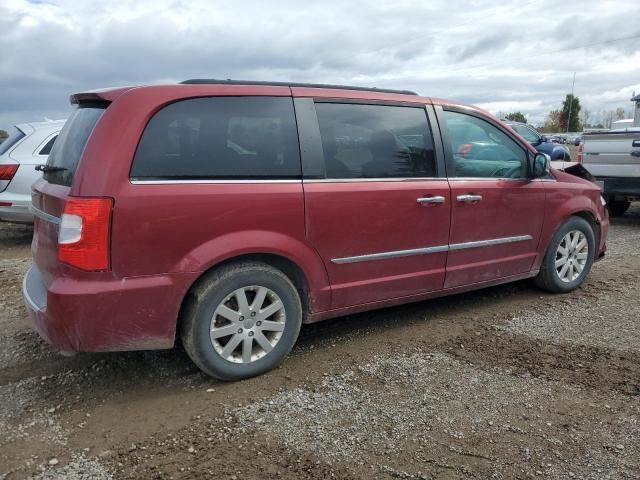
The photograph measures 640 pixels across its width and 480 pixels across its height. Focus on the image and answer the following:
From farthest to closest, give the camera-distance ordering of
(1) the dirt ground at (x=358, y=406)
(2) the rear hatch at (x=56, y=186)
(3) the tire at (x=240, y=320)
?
1. (3) the tire at (x=240, y=320)
2. (2) the rear hatch at (x=56, y=186)
3. (1) the dirt ground at (x=358, y=406)

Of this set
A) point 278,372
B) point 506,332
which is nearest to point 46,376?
point 278,372

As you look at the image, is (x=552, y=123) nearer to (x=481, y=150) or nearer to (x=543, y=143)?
(x=543, y=143)

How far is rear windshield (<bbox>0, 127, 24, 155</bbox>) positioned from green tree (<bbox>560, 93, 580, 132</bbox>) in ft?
242

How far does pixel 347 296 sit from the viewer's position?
3840 millimetres

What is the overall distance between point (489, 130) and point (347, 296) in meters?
1.95

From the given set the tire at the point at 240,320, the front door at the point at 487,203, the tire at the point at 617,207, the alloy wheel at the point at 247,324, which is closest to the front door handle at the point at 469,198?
the front door at the point at 487,203

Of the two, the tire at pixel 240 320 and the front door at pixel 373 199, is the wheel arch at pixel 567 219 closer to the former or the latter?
the front door at pixel 373 199

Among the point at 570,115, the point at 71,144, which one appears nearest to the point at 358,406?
the point at 71,144

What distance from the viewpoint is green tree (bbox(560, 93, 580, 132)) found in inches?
2822

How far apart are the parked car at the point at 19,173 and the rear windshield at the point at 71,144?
395cm

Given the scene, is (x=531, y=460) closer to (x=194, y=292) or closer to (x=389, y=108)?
(x=194, y=292)

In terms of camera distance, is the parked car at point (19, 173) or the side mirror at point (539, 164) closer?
the side mirror at point (539, 164)

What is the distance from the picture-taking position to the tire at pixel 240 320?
3242 mm

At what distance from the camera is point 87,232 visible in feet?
9.53
